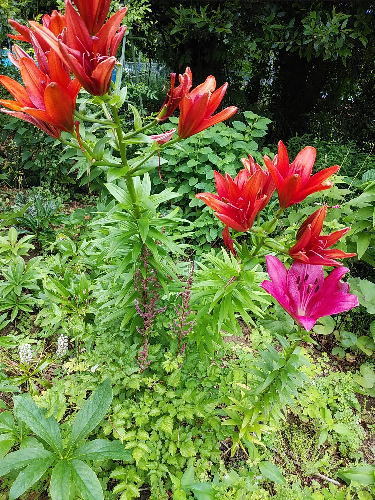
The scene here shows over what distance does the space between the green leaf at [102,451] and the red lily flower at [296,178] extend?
0.98 meters

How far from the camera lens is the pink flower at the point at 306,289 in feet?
3.43

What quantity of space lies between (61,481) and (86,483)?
0.25ft

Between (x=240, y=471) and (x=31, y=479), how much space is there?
0.87 metres

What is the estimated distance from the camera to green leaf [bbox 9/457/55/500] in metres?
1.19

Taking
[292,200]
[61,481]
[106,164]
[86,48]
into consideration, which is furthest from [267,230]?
[61,481]

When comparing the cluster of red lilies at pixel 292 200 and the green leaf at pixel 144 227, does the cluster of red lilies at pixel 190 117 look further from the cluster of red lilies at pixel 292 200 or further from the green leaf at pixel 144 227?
the green leaf at pixel 144 227

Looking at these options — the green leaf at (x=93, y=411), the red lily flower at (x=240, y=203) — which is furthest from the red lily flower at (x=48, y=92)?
the green leaf at (x=93, y=411)

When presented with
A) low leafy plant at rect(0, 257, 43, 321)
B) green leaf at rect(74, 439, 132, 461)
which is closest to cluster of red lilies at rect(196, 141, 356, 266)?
green leaf at rect(74, 439, 132, 461)

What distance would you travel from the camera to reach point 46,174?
3.88 m

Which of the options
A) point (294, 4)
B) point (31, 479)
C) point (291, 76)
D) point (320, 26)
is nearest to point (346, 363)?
point (31, 479)

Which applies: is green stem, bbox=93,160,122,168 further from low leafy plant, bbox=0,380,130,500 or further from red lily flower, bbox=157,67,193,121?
low leafy plant, bbox=0,380,130,500

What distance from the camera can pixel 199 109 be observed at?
0.98m

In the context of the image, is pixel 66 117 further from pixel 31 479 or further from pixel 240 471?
pixel 240 471

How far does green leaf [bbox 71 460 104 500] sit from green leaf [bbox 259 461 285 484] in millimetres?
689
